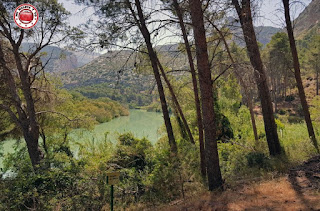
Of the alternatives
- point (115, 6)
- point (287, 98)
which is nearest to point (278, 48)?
point (287, 98)

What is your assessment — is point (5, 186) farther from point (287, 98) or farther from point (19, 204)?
point (287, 98)

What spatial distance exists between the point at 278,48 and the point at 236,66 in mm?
28288

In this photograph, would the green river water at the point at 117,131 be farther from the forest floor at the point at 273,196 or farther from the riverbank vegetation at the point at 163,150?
the forest floor at the point at 273,196

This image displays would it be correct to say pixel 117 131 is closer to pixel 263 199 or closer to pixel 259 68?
pixel 259 68

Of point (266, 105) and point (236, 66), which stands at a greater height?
point (236, 66)

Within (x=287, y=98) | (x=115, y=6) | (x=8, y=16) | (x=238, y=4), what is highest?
(x=8, y=16)

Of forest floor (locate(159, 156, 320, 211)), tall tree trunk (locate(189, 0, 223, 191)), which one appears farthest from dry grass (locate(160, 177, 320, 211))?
tall tree trunk (locate(189, 0, 223, 191))

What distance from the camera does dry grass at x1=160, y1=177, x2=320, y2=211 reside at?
327 cm

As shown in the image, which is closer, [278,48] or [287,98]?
[278,48]

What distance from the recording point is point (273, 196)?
374 cm

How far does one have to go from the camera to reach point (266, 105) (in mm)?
6871

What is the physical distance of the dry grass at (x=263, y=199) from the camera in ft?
10.7

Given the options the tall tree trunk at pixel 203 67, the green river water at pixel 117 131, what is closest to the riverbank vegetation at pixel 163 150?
the tall tree trunk at pixel 203 67

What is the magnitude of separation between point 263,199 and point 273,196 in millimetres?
227
